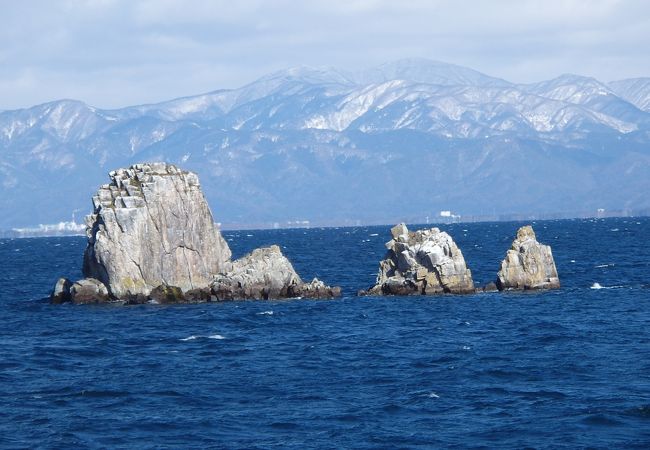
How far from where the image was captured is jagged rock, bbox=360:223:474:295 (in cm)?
9162

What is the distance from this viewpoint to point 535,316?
8119 cm

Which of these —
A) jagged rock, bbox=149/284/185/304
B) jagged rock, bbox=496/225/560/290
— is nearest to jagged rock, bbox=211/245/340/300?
jagged rock, bbox=149/284/185/304

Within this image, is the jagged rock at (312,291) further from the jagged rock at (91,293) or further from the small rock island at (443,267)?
the jagged rock at (91,293)

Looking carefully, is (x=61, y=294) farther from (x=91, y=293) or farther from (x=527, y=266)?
(x=527, y=266)

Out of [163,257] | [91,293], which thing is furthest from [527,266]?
[91,293]

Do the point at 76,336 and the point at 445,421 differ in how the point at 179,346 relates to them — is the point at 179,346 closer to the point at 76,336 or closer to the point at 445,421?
the point at 76,336

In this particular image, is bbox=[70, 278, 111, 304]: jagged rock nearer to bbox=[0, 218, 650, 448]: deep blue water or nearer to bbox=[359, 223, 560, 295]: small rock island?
bbox=[0, 218, 650, 448]: deep blue water

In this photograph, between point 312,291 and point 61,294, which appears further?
point 61,294

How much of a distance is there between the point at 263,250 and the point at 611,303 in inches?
1024

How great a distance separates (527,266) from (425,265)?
839cm

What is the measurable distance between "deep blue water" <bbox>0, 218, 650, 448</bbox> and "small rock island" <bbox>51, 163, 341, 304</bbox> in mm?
2638

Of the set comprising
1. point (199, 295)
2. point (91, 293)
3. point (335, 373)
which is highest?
point (91, 293)

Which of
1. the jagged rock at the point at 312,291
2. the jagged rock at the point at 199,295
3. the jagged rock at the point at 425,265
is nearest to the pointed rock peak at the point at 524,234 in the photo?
the jagged rock at the point at 425,265

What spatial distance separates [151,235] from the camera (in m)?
93.9
